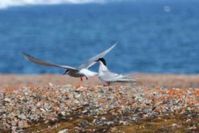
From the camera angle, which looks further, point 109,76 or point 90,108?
point 109,76

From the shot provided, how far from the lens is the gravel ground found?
15656mm

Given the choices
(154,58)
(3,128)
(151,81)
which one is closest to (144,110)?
(3,128)

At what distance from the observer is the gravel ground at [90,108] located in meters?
15.7

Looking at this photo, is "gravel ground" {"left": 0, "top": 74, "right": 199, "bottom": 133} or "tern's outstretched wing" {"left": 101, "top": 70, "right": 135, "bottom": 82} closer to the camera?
"gravel ground" {"left": 0, "top": 74, "right": 199, "bottom": 133}

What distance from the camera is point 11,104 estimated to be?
1734 cm

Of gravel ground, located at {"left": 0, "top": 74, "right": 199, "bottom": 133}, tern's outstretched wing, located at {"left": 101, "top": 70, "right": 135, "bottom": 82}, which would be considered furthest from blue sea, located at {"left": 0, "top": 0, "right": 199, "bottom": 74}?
tern's outstretched wing, located at {"left": 101, "top": 70, "right": 135, "bottom": 82}

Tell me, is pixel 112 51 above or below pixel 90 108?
above

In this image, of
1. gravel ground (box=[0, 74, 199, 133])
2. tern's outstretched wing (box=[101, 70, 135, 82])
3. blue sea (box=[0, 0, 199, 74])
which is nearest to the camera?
gravel ground (box=[0, 74, 199, 133])

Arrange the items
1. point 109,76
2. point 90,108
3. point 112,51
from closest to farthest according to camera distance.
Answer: point 90,108 → point 109,76 → point 112,51

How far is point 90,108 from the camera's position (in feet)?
55.0

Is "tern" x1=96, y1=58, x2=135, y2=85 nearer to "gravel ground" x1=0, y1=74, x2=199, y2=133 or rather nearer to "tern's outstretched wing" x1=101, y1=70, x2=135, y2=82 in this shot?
"tern's outstretched wing" x1=101, y1=70, x2=135, y2=82

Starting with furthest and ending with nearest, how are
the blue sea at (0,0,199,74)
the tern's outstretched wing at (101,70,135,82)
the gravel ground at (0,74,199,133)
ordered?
the blue sea at (0,0,199,74) → the tern's outstretched wing at (101,70,135,82) → the gravel ground at (0,74,199,133)

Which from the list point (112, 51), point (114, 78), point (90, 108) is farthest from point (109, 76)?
point (112, 51)

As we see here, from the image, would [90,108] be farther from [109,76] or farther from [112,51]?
[112,51]
